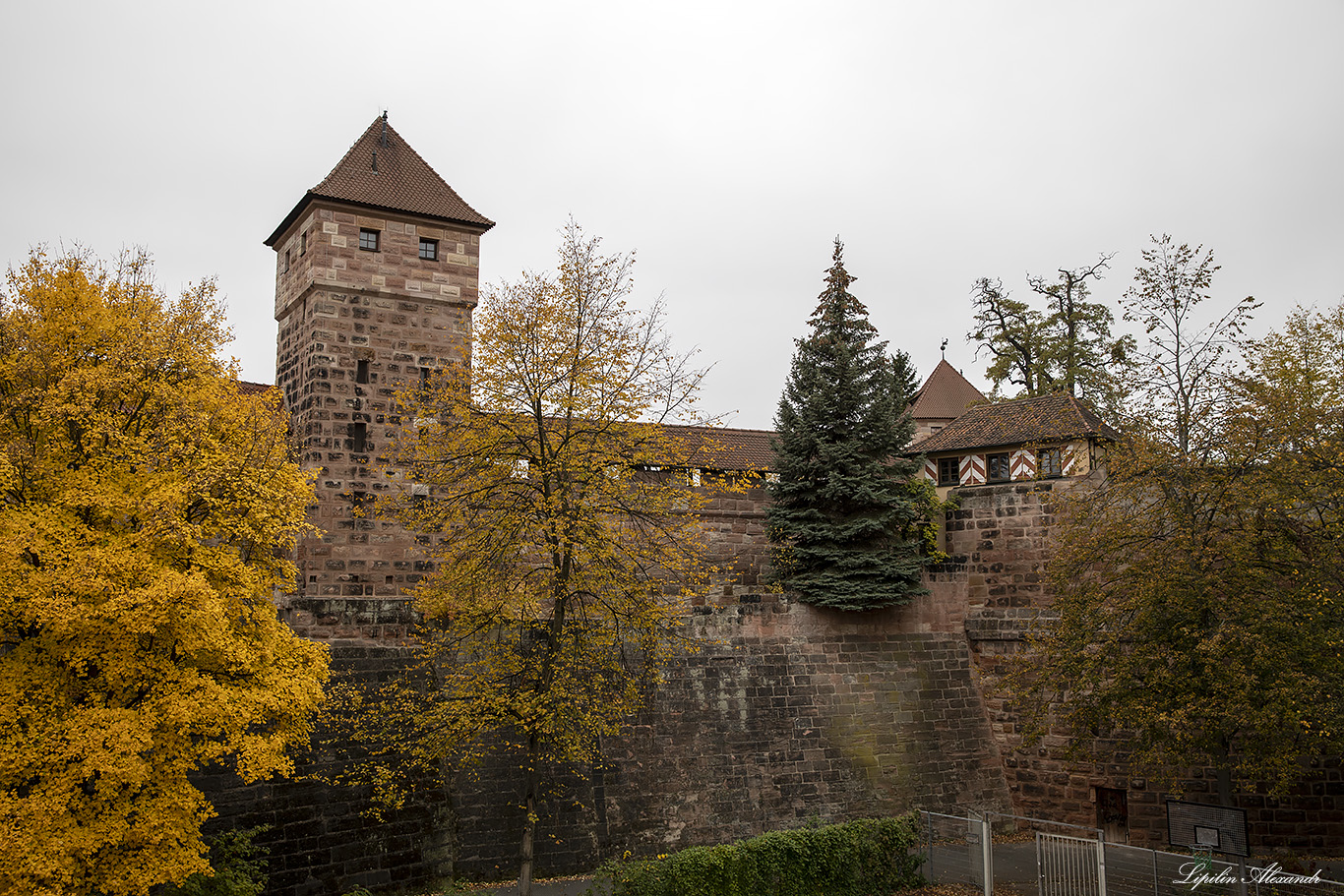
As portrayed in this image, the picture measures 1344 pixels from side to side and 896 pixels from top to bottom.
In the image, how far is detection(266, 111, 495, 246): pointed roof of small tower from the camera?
68.1 ft

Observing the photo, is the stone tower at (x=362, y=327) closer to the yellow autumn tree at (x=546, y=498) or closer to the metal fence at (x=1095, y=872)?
the yellow autumn tree at (x=546, y=498)

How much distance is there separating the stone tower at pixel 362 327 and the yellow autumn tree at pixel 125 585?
7165mm

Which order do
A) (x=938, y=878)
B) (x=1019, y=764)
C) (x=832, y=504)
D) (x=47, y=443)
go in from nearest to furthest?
(x=47, y=443)
(x=938, y=878)
(x=1019, y=764)
(x=832, y=504)

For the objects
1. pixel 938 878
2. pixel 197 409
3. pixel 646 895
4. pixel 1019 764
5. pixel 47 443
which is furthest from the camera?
pixel 1019 764

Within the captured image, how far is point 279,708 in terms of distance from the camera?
445 inches

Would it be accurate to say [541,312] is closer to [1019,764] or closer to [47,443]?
[47,443]

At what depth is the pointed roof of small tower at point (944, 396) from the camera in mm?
38594

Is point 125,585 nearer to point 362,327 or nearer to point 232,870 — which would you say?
point 232,870

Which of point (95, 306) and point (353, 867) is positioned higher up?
point (95, 306)

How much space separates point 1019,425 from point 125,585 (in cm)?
2113

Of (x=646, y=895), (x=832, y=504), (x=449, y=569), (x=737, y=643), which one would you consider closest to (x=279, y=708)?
(x=449, y=569)

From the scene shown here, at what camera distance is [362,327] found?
20.4 meters

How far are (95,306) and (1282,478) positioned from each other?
1668cm

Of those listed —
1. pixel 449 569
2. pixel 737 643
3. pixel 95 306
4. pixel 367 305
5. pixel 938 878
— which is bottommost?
pixel 938 878
